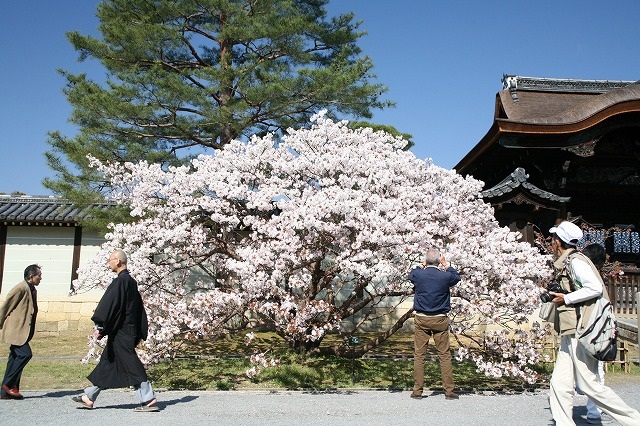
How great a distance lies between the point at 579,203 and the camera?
15.2m

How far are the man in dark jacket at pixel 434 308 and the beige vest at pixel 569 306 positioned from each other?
139 centimetres

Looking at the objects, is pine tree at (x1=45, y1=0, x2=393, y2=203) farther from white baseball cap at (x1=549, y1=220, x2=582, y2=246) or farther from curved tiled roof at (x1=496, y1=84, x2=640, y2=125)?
white baseball cap at (x1=549, y1=220, x2=582, y2=246)

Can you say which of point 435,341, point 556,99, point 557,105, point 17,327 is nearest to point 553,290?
point 435,341

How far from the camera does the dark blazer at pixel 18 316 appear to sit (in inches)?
258

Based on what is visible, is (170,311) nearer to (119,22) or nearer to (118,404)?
(118,404)

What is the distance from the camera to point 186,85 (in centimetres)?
1106

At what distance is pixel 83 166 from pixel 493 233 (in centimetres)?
816

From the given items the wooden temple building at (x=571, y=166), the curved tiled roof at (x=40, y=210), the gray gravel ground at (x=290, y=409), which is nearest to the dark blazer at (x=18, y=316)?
the gray gravel ground at (x=290, y=409)

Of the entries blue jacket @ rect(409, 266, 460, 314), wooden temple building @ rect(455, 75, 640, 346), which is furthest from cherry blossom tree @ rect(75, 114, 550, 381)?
wooden temple building @ rect(455, 75, 640, 346)

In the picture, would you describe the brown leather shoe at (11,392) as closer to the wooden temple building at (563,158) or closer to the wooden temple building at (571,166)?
the wooden temple building at (563,158)

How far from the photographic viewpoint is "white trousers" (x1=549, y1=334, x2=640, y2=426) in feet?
14.9

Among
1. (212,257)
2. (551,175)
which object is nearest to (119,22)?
(212,257)

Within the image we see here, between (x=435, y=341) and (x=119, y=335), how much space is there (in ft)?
11.0

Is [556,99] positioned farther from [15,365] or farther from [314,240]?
[15,365]
